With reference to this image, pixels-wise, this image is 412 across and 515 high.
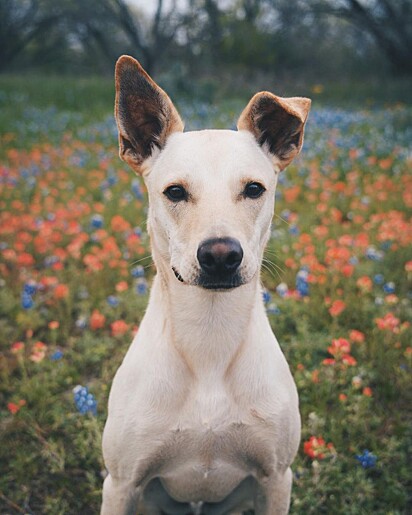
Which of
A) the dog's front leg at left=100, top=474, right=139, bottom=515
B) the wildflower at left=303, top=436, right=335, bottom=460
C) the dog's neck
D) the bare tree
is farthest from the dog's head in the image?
the bare tree

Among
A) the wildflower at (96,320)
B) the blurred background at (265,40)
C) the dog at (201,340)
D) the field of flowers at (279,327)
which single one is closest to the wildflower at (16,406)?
the field of flowers at (279,327)

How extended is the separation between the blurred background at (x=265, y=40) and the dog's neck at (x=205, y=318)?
16.0 meters

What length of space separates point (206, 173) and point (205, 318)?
675 millimetres

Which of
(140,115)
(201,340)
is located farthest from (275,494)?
(140,115)

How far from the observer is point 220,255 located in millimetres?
1913

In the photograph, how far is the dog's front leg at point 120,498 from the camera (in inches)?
91.5

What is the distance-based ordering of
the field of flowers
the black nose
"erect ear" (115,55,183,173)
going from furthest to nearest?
1. the field of flowers
2. "erect ear" (115,55,183,173)
3. the black nose

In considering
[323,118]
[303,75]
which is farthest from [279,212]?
[303,75]

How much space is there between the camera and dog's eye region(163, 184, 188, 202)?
86.8 inches

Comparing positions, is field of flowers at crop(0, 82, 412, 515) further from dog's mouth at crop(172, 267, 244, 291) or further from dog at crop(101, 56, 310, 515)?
dog's mouth at crop(172, 267, 244, 291)

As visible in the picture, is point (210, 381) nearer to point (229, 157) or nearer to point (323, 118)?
point (229, 157)

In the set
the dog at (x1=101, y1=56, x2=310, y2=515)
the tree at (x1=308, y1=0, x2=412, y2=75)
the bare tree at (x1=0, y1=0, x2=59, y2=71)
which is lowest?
the bare tree at (x1=0, y1=0, x2=59, y2=71)

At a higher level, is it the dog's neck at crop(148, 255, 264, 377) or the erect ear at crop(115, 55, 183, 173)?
the erect ear at crop(115, 55, 183, 173)

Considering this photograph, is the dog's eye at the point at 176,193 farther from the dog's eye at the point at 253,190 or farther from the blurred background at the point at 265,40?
the blurred background at the point at 265,40
